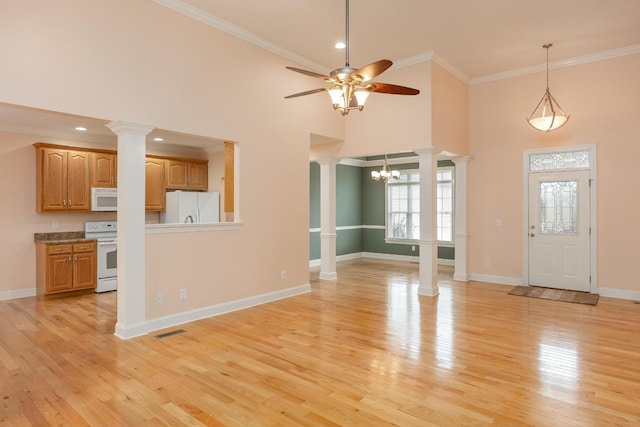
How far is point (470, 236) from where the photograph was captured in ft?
23.7

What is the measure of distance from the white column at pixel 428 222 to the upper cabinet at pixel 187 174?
182 inches

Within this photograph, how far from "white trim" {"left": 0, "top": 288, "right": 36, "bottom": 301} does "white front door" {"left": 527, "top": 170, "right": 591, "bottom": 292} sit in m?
8.25

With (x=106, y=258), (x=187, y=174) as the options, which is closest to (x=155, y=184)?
(x=187, y=174)

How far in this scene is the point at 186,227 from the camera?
15.0ft

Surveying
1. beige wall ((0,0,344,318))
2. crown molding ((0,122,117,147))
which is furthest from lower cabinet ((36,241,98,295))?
crown molding ((0,122,117,147))

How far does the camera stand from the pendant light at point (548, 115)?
5.66m

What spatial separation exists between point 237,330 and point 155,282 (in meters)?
1.07

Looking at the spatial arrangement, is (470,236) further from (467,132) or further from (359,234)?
(359,234)

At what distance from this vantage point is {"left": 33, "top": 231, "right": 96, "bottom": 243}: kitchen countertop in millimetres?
6186

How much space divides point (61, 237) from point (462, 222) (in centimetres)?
703

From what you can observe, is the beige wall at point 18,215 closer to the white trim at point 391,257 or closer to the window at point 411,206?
the white trim at point 391,257

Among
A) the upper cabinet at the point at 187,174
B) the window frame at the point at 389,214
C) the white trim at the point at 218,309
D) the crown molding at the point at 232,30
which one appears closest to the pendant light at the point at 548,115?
the window frame at the point at 389,214

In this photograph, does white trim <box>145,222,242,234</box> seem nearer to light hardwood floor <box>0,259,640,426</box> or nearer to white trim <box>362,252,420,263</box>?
light hardwood floor <box>0,259,640,426</box>

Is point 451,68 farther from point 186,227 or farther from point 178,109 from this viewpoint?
point 186,227
